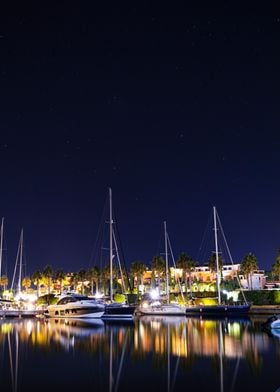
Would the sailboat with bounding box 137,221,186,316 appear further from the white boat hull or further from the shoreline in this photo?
the white boat hull

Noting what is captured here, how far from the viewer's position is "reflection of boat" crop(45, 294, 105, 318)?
59.8 meters

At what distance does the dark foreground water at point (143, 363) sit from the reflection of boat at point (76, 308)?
24.9m

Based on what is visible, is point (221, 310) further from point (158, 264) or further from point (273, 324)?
point (158, 264)

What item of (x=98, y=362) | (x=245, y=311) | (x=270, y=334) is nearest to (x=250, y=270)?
(x=245, y=311)

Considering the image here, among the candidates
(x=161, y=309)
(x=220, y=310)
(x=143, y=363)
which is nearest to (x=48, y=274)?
(x=161, y=309)

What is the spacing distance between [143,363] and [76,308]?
3960 cm

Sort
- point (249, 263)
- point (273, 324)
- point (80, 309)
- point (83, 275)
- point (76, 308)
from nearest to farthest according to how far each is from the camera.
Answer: point (273, 324), point (80, 309), point (76, 308), point (249, 263), point (83, 275)

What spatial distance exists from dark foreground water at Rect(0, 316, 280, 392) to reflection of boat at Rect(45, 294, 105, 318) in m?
24.9

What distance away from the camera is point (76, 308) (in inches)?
2404

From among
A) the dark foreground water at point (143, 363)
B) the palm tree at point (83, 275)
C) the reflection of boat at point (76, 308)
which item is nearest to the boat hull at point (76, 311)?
the reflection of boat at point (76, 308)

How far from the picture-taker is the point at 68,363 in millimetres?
23594

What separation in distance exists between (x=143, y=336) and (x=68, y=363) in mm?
13612

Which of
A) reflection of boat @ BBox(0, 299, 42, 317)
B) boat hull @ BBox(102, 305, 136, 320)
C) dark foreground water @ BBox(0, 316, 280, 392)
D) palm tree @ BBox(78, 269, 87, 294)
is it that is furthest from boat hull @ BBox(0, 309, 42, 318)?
palm tree @ BBox(78, 269, 87, 294)

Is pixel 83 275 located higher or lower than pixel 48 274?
lower
